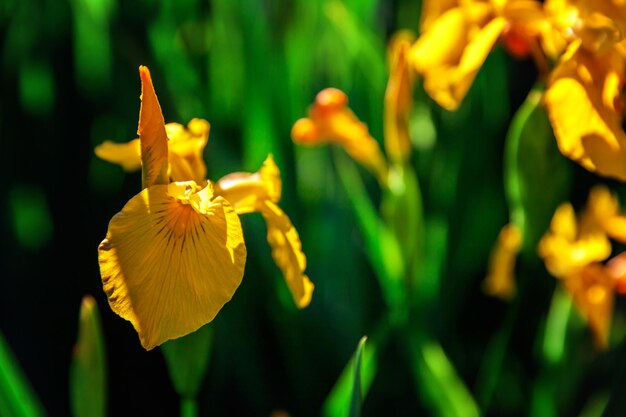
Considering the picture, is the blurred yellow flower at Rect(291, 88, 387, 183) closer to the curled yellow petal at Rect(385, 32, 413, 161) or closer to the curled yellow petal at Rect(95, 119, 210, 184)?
the curled yellow petal at Rect(385, 32, 413, 161)

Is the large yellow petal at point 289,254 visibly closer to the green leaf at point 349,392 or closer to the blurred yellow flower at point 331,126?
the green leaf at point 349,392

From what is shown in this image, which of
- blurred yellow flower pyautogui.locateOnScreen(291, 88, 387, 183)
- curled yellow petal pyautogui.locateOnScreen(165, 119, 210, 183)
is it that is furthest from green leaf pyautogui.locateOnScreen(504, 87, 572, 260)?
curled yellow petal pyautogui.locateOnScreen(165, 119, 210, 183)

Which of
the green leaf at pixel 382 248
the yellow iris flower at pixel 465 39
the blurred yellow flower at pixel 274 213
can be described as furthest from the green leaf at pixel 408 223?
the blurred yellow flower at pixel 274 213

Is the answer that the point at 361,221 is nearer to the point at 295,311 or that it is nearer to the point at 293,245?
the point at 295,311

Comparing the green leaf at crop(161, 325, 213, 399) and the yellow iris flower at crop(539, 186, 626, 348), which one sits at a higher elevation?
the green leaf at crop(161, 325, 213, 399)

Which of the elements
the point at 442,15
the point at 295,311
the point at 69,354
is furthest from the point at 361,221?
the point at 69,354

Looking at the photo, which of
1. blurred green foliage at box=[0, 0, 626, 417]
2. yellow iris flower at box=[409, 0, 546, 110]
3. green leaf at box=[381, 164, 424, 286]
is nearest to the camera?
yellow iris flower at box=[409, 0, 546, 110]
